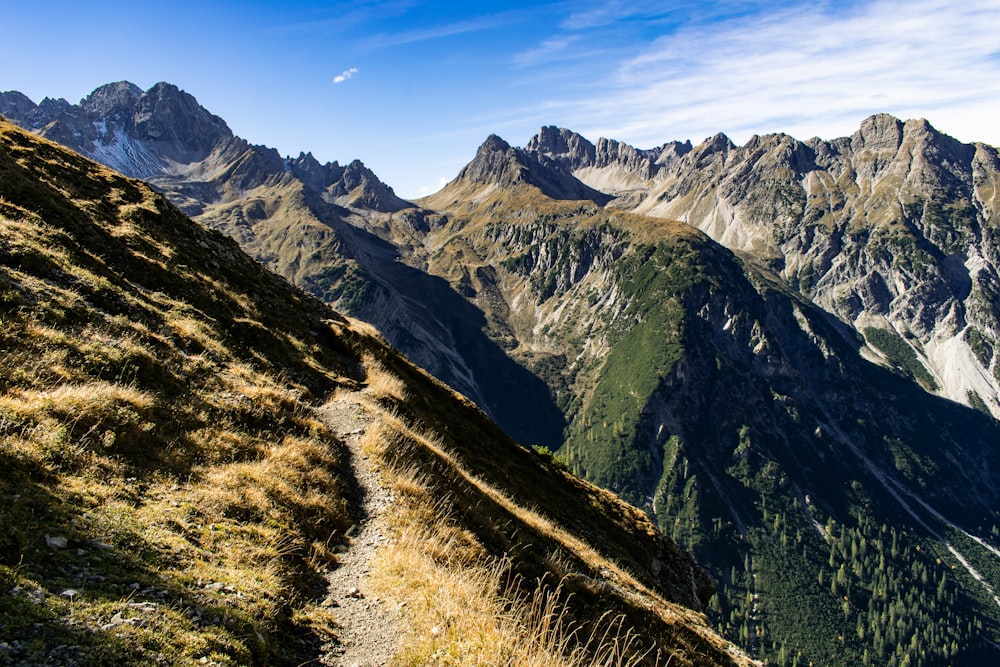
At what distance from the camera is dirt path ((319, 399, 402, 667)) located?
852 centimetres

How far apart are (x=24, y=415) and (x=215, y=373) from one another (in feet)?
24.2

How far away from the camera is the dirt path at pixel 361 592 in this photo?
27.9 ft

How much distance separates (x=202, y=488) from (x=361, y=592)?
14.6 ft

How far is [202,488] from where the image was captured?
37.3 ft

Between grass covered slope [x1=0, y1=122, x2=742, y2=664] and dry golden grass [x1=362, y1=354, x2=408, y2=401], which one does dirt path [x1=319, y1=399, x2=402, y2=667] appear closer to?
grass covered slope [x1=0, y1=122, x2=742, y2=664]

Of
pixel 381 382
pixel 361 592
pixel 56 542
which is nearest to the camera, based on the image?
pixel 56 542

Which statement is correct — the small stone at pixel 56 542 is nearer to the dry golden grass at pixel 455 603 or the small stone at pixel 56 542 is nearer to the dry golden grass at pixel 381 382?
the dry golden grass at pixel 455 603

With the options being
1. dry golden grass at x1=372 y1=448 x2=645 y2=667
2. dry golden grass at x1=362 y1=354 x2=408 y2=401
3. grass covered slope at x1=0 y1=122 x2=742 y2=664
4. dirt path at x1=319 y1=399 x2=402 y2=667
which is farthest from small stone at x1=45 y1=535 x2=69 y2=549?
dry golden grass at x1=362 y1=354 x2=408 y2=401

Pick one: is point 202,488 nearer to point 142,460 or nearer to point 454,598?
point 142,460

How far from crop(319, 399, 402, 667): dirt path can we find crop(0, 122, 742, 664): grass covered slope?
30 cm

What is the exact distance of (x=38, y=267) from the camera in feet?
60.3

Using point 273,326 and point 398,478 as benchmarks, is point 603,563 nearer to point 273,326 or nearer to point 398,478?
point 398,478

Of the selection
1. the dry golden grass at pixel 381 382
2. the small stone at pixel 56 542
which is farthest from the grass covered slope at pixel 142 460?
the dry golden grass at pixel 381 382

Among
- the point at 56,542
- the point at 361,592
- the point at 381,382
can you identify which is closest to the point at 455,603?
the point at 361,592
